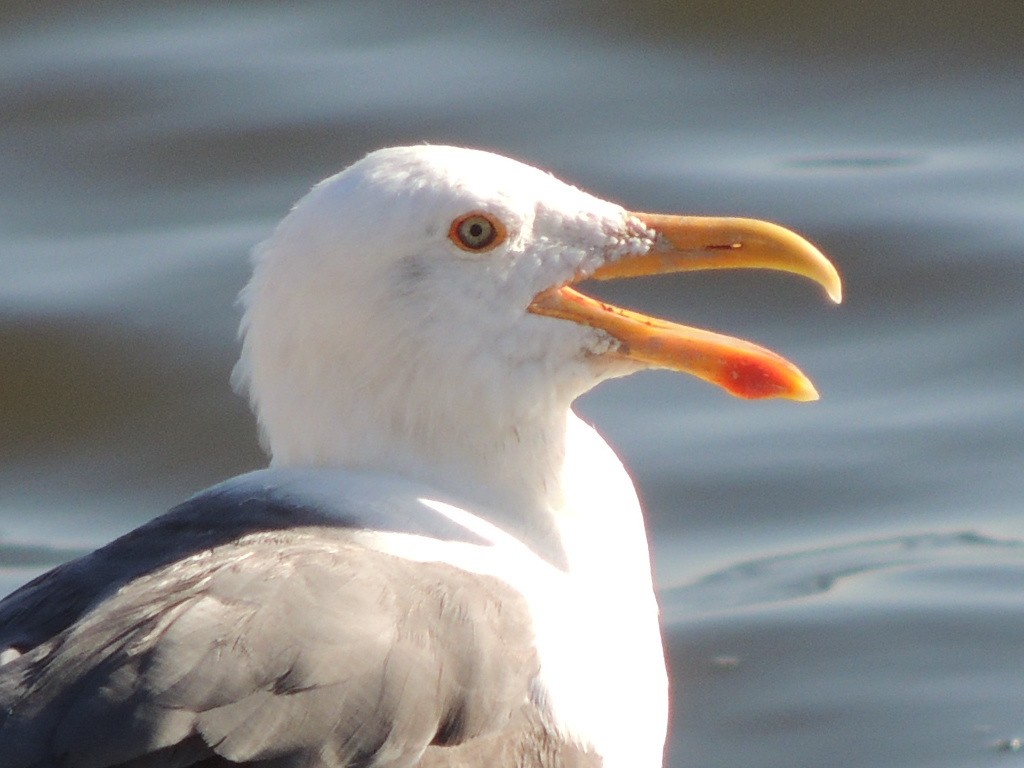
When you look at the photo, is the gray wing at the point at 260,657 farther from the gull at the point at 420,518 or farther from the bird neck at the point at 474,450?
the bird neck at the point at 474,450

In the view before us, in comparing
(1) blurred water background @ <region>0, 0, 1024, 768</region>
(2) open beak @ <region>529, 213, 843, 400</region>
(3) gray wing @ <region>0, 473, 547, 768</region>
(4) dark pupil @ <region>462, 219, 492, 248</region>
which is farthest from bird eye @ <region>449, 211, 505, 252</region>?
(1) blurred water background @ <region>0, 0, 1024, 768</region>

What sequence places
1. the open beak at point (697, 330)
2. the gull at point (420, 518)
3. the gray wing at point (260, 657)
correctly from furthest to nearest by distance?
1. the open beak at point (697, 330)
2. the gull at point (420, 518)
3. the gray wing at point (260, 657)

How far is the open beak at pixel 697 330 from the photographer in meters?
4.89

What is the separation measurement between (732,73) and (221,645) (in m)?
6.22

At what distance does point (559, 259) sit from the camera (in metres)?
4.88

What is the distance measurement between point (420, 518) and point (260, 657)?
72 centimetres

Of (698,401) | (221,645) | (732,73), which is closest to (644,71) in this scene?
(732,73)

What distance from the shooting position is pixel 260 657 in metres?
4.11

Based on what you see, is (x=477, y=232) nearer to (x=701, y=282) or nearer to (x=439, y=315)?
(x=439, y=315)

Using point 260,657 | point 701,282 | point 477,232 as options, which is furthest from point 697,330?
point 701,282

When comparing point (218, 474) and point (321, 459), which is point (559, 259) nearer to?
point (321, 459)

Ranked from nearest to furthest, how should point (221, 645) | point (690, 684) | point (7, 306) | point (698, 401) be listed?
1. point (221, 645)
2. point (690, 684)
3. point (698, 401)
4. point (7, 306)

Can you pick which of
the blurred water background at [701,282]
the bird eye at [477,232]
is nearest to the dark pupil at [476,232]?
the bird eye at [477,232]

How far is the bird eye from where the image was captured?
477 cm
